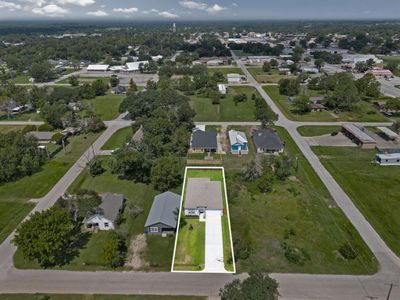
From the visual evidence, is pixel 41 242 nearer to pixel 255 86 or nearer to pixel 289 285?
pixel 289 285

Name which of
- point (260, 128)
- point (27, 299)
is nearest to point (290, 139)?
point (260, 128)

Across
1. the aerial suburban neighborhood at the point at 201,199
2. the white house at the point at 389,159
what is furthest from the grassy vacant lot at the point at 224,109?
the white house at the point at 389,159

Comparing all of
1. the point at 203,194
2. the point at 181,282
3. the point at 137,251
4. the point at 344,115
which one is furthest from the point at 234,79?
the point at 181,282

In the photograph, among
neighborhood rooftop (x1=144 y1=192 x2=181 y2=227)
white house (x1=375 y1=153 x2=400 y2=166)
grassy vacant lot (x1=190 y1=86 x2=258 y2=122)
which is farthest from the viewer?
grassy vacant lot (x1=190 y1=86 x2=258 y2=122)

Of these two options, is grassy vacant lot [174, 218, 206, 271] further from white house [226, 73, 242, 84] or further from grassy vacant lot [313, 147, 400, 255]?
white house [226, 73, 242, 84]

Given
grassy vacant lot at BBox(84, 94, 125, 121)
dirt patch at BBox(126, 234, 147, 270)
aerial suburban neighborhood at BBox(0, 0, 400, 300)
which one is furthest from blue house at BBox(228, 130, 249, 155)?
grassy vacant lot at BBox(84, 94, 125, 121)

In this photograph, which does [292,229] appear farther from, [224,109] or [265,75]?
[265,75]
